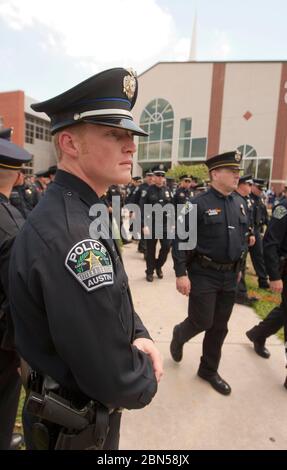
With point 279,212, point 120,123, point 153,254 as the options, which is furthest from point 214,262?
point 153,254

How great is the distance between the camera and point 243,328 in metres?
4.13

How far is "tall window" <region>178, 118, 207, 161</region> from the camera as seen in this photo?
28.6 metres

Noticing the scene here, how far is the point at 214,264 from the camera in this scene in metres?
2.86

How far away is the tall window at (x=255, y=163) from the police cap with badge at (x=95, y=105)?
26806mm

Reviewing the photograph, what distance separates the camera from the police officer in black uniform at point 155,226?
6148mm

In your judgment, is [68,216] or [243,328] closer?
[68,216]

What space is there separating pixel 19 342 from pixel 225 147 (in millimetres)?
28863

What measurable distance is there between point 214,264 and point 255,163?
25.9m

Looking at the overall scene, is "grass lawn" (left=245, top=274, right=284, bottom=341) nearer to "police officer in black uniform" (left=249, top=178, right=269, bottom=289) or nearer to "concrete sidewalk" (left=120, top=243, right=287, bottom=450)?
"police officer in black uniform" (left=249, top=178, right=269, bottom=289)

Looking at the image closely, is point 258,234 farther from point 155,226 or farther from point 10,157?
point 10,157
